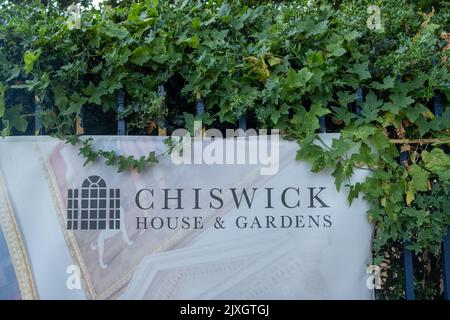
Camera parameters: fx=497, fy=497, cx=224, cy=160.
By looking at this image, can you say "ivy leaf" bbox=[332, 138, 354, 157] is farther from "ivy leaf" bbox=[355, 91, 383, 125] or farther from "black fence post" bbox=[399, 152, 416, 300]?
"black fence post" bbox=[399, 152, 416, 300]

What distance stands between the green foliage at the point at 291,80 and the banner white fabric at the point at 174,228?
0.34 ft

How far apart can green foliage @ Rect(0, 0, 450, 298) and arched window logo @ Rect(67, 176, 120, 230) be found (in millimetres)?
150

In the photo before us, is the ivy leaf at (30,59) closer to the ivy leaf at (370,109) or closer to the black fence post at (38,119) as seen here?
the black fence post at (38,119)

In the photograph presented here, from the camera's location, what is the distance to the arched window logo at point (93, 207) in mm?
2615

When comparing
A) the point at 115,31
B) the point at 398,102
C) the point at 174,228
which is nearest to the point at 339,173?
the point at 398,102

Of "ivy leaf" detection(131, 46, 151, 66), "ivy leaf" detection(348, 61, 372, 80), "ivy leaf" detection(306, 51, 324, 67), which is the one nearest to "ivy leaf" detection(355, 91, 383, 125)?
"ivy leaf" detection(348, 61, 372, 80)

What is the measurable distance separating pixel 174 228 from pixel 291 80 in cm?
98

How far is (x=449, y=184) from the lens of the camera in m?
2.52

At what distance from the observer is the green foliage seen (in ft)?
8.40

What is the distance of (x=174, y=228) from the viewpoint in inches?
103

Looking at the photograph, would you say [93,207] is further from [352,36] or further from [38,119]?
[352,36]

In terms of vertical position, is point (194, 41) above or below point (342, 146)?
above

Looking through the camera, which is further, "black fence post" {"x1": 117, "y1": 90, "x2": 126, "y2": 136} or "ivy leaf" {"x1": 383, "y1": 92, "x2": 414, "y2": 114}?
"black fence post" {"x1": 117, "y1": 90, "x2": 126, "y2": 136}

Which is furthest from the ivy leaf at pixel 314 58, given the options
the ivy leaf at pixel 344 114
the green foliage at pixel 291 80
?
the ivy leaf at pixel 344 114
